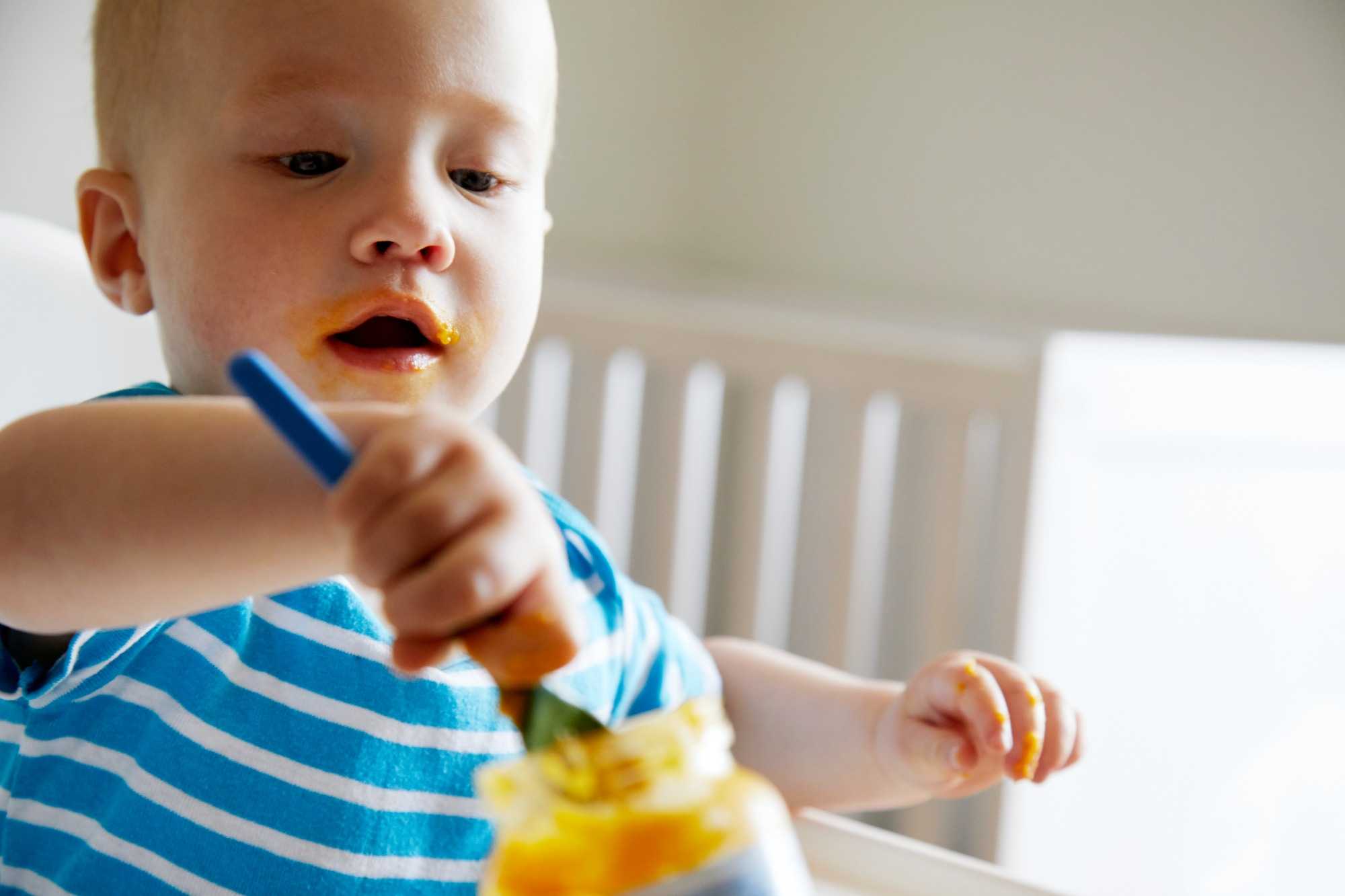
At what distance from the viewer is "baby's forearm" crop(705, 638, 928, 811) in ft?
2.20

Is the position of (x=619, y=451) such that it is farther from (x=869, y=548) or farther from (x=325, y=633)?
(x=325, y=633)

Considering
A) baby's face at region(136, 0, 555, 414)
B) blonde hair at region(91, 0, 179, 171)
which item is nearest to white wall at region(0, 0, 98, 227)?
blonde hair at region(91, 0, 179, 171)

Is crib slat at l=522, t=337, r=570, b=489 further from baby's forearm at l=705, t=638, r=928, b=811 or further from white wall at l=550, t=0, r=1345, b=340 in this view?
baby's forearm at l=705, t=638, r=928, b=811

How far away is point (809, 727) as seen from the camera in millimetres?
700

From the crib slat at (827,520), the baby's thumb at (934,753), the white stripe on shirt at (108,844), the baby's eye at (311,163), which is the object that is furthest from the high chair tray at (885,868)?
the crib slat at (827,520)

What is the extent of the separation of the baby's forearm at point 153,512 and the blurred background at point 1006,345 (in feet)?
1.05

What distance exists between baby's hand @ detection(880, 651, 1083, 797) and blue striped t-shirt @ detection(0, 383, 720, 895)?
182 millimetres

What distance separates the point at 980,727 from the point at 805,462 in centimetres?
75

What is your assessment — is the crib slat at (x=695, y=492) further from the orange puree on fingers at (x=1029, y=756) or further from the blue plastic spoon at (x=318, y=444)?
the blue plastic spoon at (x=318, y=444)

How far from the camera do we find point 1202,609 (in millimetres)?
838

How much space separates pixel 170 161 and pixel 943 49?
1.05m

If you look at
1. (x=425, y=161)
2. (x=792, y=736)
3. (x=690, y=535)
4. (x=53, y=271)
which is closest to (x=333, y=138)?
(x=425, y=161)

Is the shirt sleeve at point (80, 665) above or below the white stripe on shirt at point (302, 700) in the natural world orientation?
above

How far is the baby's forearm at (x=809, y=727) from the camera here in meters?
0.67
